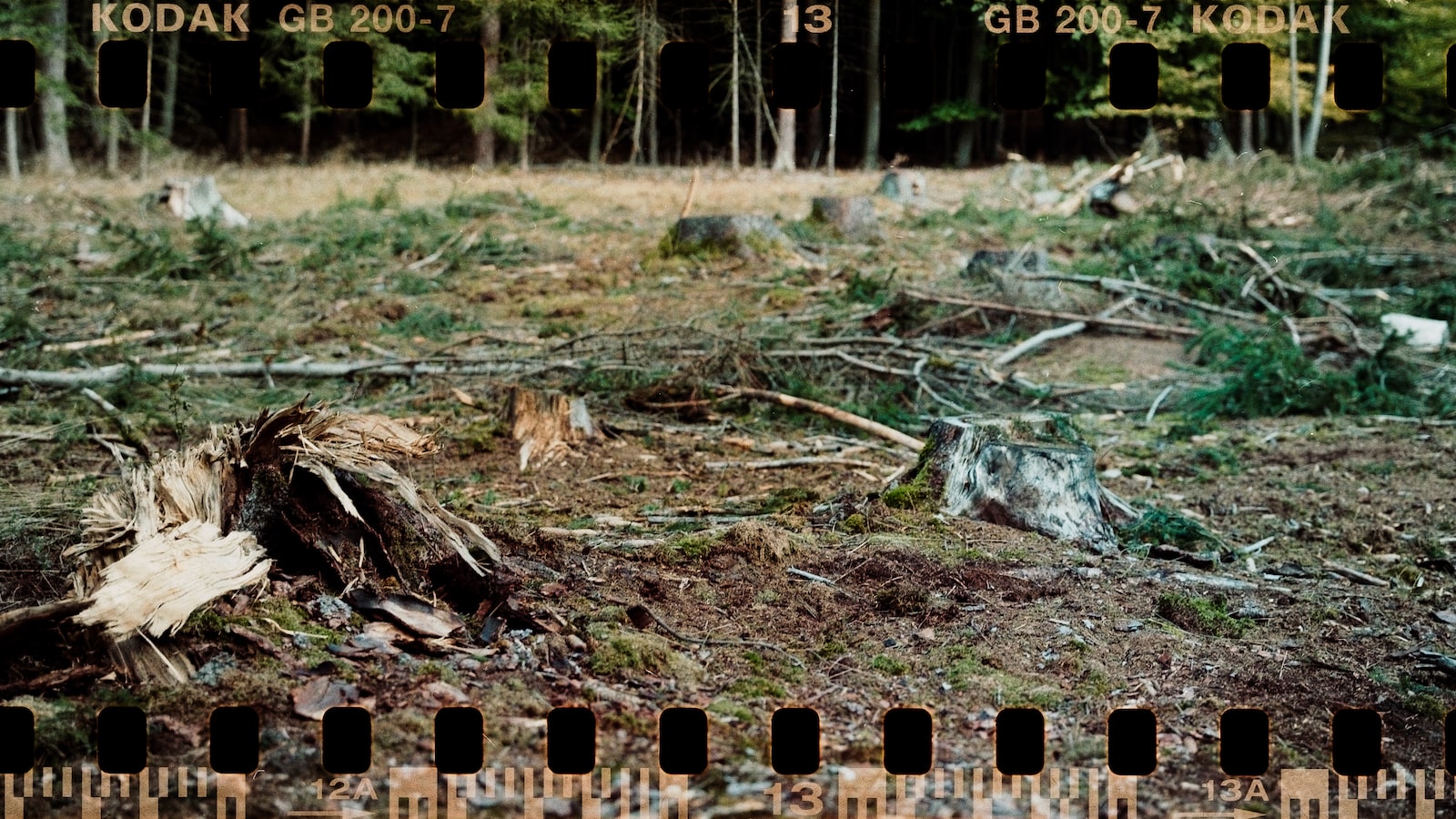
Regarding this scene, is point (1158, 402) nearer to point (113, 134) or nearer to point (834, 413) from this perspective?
point (834, 413)

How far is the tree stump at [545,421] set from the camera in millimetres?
8211

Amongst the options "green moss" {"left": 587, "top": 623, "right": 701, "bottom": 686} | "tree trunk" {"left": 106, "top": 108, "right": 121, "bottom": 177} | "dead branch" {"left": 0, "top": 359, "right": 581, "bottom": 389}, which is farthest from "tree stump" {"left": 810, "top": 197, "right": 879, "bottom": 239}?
"tree trunk" {"left": 106, "top": 108, "right": 121, "bottom": 177}

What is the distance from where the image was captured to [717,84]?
17.3m

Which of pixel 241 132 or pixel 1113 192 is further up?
pixel 241 132

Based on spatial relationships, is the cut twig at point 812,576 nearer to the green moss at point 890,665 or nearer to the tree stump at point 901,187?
the green moss at point 890,665

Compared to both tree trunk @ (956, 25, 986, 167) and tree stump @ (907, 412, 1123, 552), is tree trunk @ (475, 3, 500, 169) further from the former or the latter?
tree trunk @ (956, 25, 986, 167)

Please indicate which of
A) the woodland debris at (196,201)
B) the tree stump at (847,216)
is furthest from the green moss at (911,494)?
the woodland debris at (196,201)

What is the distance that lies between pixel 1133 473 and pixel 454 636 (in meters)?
5.53

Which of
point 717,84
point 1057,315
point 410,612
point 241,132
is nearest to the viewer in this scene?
point 410,612

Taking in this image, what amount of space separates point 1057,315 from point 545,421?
20.3ft

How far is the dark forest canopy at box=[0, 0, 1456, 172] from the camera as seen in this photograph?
14414 mm

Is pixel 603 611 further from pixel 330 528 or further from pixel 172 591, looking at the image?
pixel 172 591

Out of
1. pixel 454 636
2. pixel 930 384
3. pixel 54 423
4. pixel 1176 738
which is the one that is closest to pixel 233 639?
pixel 454 636

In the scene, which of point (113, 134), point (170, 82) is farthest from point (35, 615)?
point (170, 82)
